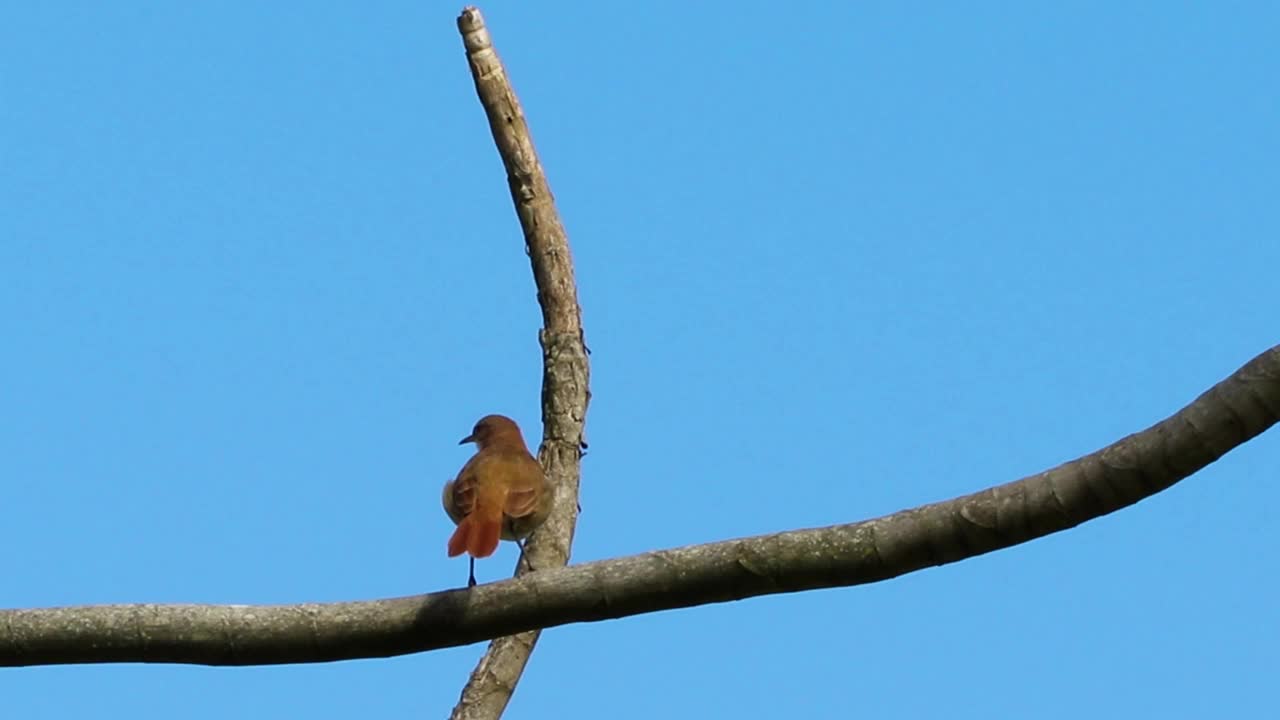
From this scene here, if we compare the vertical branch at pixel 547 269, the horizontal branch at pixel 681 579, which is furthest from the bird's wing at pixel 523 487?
the horizontal branch at pixel 681 579

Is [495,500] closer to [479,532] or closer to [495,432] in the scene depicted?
[479,532]

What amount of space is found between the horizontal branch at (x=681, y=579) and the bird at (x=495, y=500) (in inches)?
49.9

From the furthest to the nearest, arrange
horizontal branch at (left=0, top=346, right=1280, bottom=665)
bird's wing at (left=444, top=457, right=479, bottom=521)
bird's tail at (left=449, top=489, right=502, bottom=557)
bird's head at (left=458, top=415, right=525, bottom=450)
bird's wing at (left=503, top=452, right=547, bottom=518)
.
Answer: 1. bird's head at (left=458, top=415, right=525, bottom=450)
2. bird's wing at (left=503, top=452, right=547, bottom=518)
3. bird's wing at (left=444, top=457, right=479, bottom=521)
4. bird's tail at (left=449, top=489, right=502, bottom=557)
5. horizontal branch at (left=0, top=346, right=1280, bottom=665)

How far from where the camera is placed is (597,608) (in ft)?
14.7

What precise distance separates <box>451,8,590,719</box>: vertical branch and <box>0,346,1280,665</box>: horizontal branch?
299 centimetres

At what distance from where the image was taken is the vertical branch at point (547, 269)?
7711mm

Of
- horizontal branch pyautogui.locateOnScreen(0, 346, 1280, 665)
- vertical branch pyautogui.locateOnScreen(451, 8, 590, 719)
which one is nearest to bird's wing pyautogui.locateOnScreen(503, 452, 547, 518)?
vertical branch pyautogui.locateOnScreen(451, 8, 590, 719)

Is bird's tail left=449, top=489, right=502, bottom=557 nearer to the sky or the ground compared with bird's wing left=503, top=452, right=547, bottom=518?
nearer to the ground

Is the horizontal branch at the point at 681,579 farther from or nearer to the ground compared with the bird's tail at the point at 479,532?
nearer to the ground

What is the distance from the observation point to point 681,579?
439 cm

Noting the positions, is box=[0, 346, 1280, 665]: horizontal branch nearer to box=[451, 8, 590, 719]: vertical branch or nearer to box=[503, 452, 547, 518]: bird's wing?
box=[503, 452, 547, 518]: bird's wing

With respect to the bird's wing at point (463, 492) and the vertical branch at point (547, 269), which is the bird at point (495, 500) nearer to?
the bird's wing at point (463, 492)

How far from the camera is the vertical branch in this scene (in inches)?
304

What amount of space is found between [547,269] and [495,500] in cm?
180
